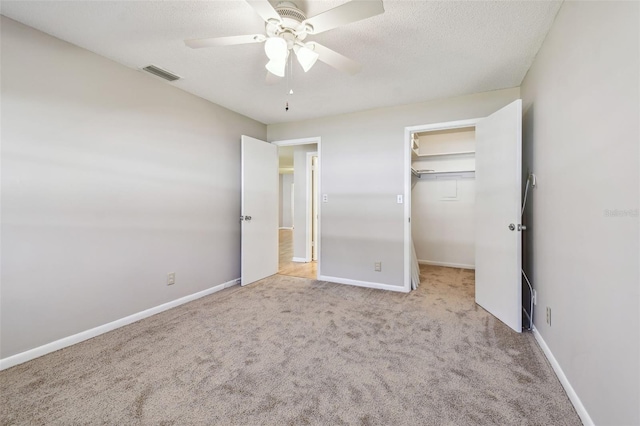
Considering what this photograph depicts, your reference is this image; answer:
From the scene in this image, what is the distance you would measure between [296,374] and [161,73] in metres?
2.86

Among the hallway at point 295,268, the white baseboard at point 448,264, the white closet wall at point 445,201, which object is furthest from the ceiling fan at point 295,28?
the white baseboard at point 448,264

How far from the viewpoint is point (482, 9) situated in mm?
1738

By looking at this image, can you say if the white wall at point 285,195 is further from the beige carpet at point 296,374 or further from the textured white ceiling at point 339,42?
the beige carpet at point 296,374

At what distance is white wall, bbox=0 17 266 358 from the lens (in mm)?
1907

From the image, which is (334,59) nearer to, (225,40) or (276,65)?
(276,65)

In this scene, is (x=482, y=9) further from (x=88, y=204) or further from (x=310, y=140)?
(x=88, y=204)

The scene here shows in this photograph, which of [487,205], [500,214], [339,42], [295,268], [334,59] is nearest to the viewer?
[334,59]

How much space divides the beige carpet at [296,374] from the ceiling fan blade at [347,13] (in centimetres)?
203

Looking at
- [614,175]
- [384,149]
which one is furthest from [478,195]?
[614,175]

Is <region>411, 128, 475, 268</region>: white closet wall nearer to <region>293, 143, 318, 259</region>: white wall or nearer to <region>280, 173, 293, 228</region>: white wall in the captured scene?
<region>293, 143, 318, 259</region>: white wall

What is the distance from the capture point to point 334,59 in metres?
1.84

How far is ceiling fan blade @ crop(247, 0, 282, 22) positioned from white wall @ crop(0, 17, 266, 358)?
1.78 meters

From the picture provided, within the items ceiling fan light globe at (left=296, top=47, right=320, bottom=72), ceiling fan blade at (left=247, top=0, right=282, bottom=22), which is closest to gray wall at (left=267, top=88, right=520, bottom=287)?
ceiling fan light globe at (left=296, top=47, right=320, bottom=72)

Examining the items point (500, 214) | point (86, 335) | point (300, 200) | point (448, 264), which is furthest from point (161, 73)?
point (448, 264)
